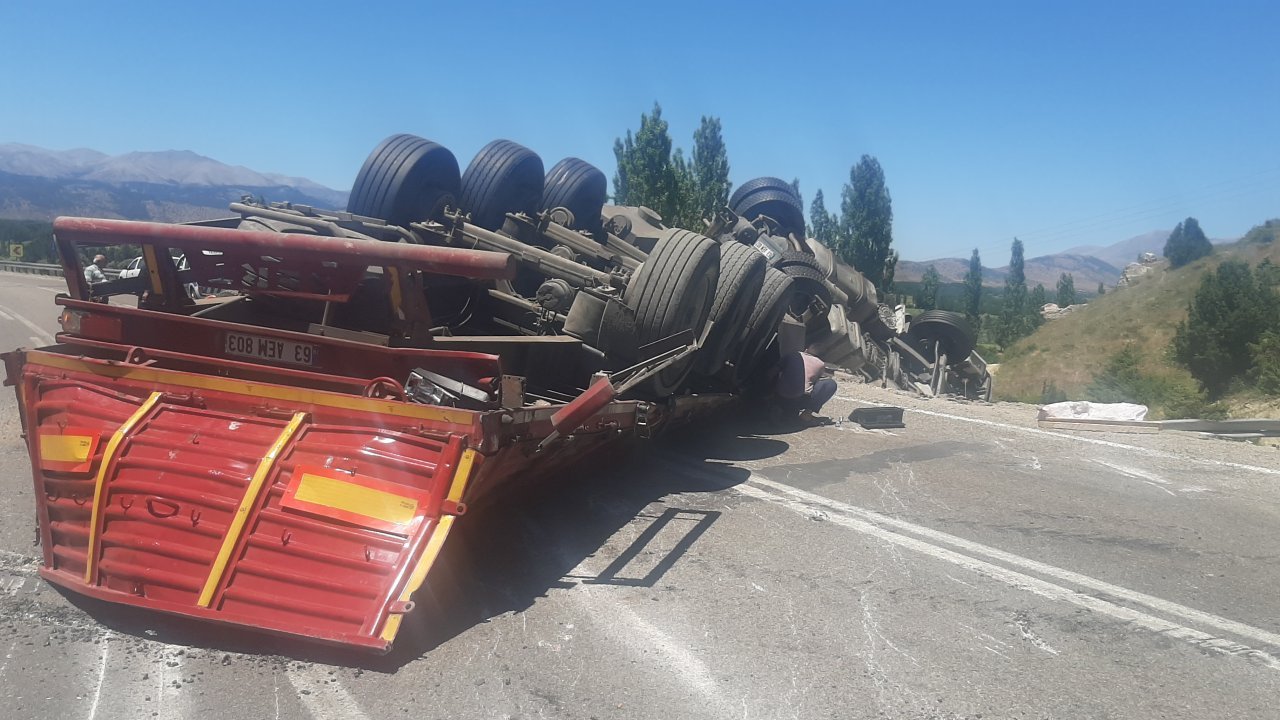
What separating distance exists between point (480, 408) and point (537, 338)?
1708 mm

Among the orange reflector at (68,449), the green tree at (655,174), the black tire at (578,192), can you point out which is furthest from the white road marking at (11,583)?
the green tree at (655,174)

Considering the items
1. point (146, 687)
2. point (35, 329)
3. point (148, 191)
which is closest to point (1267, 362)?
point (146, 687)

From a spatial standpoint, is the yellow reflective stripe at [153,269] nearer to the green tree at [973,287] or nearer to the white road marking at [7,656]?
the white road marking at [7,656]

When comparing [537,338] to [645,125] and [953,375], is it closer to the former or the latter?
[953,375]

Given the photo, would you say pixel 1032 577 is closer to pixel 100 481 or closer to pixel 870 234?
pixel 100 481

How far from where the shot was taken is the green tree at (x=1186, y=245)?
181 feet

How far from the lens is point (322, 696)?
3.15 meters

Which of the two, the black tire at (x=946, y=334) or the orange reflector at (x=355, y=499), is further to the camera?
the black tire at (x=946, y=334)

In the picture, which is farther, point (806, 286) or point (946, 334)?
point (946, 334)

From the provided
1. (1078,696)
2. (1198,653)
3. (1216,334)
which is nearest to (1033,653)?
(1078,696)

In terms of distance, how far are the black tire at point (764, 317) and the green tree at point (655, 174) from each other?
64.4ft

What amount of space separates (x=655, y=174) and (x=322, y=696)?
25315 mm

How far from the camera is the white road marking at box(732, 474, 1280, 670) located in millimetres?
3820

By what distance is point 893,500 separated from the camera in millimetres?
6000
